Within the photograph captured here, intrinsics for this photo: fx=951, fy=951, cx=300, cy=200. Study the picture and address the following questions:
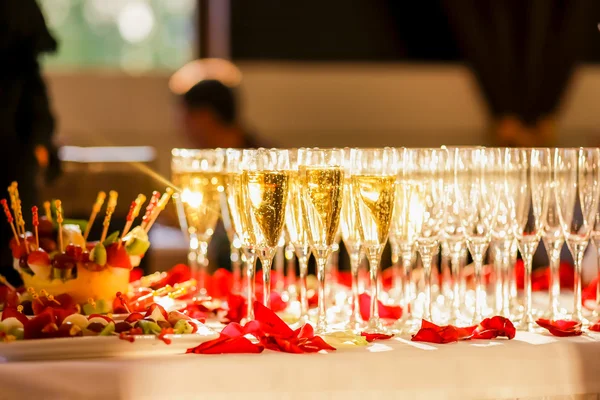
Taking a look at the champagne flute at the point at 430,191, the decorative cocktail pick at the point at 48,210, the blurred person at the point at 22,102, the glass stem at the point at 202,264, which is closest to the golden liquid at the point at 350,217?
the champagne flute at the point at 430,191

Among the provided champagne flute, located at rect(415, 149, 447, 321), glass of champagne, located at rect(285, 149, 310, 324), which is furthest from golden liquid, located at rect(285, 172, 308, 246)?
champagne flute, located at rect(415, 149, 447, 321)

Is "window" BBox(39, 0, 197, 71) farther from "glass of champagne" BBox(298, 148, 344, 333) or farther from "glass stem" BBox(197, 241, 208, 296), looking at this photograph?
"glass of champagne" BBox(298, 148, 344, 333)

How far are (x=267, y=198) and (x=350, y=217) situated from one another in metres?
0.17

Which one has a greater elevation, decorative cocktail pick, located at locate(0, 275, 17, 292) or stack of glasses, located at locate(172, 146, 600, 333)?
stack of glasses, located at locate(172, 146, 600, 333)

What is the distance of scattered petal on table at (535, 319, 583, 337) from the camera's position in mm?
1713

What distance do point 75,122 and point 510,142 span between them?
3.02 m

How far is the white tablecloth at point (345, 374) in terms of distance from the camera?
57.3 inches

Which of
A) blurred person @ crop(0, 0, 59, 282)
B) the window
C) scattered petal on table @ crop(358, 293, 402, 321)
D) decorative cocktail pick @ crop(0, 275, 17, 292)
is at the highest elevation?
the window

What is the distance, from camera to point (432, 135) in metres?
7.11

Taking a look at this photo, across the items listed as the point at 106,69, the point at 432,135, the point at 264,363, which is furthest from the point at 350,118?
the point at 264,363

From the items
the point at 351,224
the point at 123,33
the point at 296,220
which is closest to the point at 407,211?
the point at 351,224

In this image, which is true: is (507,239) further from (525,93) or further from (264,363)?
(525,93)

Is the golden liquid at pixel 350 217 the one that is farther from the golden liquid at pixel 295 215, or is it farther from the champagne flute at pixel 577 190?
the champagne flute at pixel 577 190

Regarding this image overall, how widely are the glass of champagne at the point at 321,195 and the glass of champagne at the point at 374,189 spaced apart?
4 centimetres
